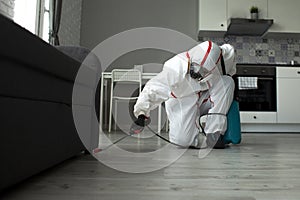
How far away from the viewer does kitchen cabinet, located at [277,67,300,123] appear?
4.13 metres

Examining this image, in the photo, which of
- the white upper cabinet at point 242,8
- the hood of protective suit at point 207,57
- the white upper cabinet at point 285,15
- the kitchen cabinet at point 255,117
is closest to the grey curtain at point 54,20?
the hood of protective suit at point 207,57

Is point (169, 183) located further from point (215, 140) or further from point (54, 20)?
point (54, 20)

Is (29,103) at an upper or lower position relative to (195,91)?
lower

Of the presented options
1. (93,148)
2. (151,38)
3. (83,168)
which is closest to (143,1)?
(151,38)

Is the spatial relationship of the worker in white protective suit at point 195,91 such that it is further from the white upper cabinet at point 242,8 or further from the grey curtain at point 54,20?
the white upper cabinet at point 242,8

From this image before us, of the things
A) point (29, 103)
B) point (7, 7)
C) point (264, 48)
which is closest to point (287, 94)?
point (264, 48)

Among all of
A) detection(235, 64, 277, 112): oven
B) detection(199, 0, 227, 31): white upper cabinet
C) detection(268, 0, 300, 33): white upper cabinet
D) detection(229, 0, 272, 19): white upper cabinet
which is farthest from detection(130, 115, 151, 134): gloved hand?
detection(268, 0, 300, 33): white upper cabinet

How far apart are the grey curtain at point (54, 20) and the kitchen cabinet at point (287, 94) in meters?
3.00

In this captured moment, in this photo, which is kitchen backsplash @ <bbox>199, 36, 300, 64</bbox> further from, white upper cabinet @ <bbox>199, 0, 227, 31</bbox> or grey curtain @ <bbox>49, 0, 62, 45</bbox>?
grey curtain @ <bbox>49, 0, 62, 45</bbox>

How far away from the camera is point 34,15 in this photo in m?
3.21

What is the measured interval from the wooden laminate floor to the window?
2164 mm

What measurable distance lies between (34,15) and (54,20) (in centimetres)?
22

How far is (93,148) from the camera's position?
5.47 ft

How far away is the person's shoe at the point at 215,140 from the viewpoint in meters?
2.10
